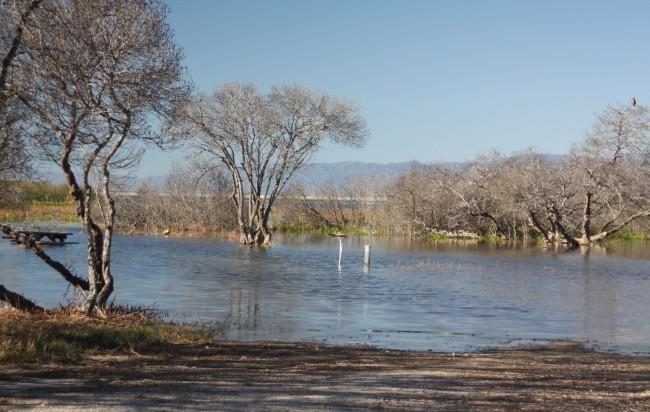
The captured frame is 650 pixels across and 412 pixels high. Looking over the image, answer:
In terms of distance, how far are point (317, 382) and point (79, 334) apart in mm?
4699

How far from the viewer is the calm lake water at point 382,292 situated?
19188 millimetres

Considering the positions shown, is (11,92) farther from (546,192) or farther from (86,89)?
(546,192)

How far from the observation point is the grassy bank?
448 inches

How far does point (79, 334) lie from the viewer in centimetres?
1295

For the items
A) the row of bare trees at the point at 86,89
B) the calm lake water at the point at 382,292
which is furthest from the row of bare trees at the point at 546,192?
the row of bare trees at the point at 86,89

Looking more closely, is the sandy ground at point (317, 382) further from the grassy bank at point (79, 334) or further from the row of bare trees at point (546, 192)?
the row of bare trees at point (546, 192)

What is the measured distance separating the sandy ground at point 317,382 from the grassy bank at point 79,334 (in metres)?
0.45

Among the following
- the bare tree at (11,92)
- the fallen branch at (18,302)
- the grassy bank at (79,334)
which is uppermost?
the bare tree at (11,92)

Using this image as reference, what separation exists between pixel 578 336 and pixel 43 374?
13245 millimetres

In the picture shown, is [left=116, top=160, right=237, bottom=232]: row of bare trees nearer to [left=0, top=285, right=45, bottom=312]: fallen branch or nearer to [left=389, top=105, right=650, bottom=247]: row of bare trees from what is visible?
[left=389, top=105, right=650, bottom=247]: row of bare trees

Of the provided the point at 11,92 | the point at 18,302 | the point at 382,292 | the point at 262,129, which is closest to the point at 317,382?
the point at 11,92

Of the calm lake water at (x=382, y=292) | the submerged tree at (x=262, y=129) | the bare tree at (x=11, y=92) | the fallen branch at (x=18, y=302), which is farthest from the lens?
the submerged tree at (x=262, y=129)

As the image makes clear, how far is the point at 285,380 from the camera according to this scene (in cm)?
1034

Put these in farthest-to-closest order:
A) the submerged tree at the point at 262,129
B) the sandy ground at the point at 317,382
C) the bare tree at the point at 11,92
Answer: the submerged tree at the point at 262,129, the bare tree at the point at 11,92, the sandy ground at the point at 317,382
